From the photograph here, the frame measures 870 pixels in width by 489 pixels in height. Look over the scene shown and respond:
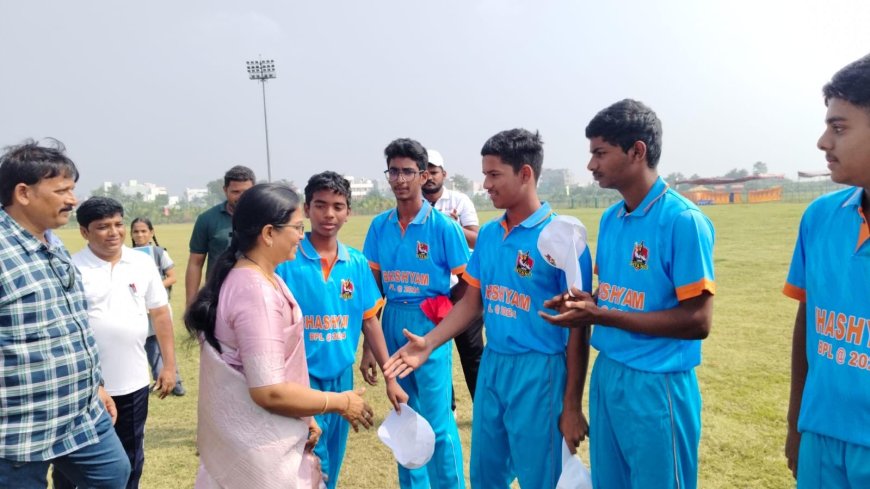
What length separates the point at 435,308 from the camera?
370cm

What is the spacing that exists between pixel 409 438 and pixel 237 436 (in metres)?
1.04

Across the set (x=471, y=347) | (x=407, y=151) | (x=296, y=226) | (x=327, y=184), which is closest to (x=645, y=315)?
(x=296, y=226)

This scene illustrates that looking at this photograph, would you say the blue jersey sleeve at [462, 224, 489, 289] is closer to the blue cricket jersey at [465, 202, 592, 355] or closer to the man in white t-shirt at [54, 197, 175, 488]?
the blue cricket jersey at [465, 202, 592, 355]

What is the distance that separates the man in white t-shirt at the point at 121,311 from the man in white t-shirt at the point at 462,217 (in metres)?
2.21

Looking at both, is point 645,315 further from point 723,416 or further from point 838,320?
point 723,416

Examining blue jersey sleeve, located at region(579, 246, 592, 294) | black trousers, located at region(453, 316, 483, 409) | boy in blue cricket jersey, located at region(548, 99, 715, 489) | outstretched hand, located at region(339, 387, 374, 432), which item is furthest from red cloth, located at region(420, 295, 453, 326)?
outstretched hand, located at region(339, 387, 374, 432)

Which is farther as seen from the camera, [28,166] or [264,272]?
[28,166]

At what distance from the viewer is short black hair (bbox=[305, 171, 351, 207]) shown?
10.0 ft

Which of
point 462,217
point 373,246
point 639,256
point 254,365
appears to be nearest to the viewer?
point 254,365

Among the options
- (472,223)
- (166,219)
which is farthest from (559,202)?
(472,223)

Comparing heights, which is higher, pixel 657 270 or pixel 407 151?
pixel 407 151

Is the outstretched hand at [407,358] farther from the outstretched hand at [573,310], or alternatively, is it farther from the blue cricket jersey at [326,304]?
the outstretched hand at [573,310]

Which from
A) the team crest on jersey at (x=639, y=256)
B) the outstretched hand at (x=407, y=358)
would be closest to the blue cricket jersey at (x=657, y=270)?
the team crest on jersey at (x=639, y=256)

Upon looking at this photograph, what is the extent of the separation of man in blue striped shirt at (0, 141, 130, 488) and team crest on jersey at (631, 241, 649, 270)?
8.16 feet
